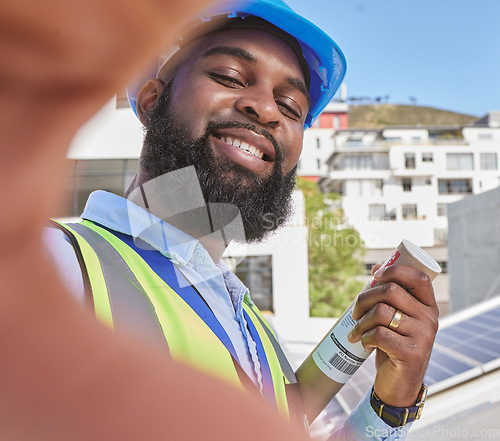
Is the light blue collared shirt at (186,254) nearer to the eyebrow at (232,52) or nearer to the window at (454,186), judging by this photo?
the eyebrow at (232,52)

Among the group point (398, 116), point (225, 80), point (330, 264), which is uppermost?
point (398, 116)

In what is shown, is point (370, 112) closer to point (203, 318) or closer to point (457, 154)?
point (457, 154)

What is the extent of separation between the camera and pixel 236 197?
76cm

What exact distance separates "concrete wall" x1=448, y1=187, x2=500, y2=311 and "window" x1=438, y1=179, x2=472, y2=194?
1762 cm

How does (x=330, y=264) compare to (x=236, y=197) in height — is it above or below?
below

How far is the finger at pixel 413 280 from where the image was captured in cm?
69

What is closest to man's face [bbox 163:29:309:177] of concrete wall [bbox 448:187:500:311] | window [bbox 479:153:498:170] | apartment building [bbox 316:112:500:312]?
concrete wall [bbox 448:187:500:311]

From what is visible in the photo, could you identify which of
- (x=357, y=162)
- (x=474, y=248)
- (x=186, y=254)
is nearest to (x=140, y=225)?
(x=186, y=254)

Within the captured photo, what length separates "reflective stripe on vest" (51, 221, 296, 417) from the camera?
1.26ft

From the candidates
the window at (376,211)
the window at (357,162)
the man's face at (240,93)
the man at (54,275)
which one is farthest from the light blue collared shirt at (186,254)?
→ the window at (357,162)

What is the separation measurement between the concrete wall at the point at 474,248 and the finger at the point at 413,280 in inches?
324

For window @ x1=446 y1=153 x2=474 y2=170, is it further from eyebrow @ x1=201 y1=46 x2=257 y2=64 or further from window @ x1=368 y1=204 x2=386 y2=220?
eyebrow @ x1=201 y1=46 x2=257 y2=64

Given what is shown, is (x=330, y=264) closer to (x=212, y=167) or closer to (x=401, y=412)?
(x=401, y=412)

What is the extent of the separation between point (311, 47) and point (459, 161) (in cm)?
2830
